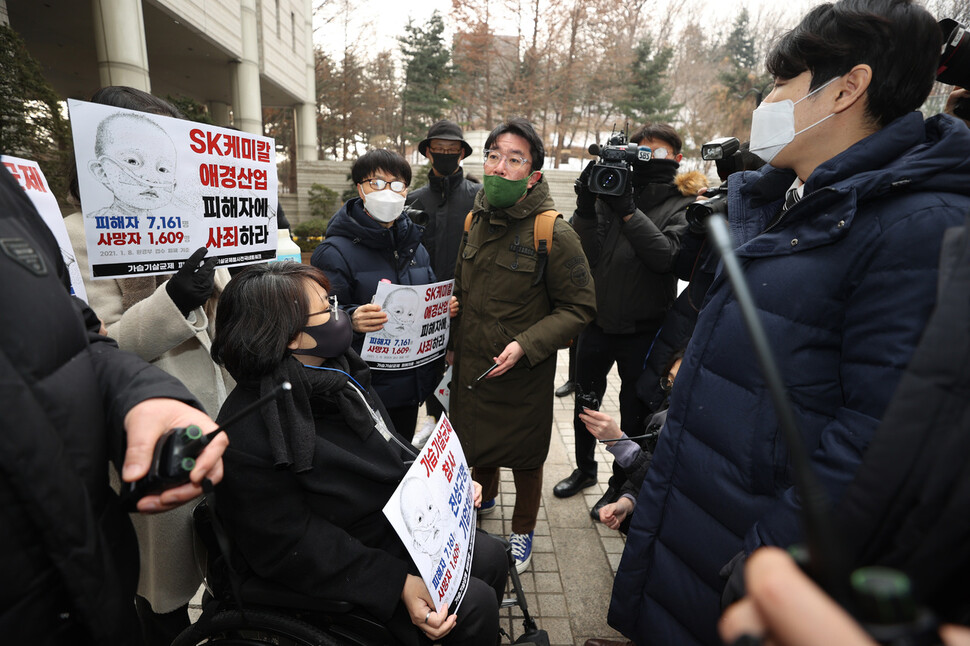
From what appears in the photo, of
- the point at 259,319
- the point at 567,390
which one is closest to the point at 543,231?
the point at 259,319

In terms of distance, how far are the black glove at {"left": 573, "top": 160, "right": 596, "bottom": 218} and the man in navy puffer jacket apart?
1505mm

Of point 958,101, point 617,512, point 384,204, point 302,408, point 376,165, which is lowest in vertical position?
point 617,512

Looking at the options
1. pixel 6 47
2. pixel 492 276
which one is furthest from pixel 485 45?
pixel 492 276

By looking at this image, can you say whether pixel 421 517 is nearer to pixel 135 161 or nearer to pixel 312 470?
pixel 312 470

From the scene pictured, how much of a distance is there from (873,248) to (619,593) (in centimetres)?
136

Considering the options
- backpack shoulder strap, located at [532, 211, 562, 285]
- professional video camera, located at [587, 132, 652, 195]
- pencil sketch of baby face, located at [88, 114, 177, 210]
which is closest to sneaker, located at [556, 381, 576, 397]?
professional video camera, located at [587, 132, 652, 195]

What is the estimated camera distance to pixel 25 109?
633cm

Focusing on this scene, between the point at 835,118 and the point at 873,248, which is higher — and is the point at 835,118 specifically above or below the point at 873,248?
above

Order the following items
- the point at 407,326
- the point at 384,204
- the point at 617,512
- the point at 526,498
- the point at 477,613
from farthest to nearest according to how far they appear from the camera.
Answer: the point at 526,498 → the point at 384,204 → the point at 407,326 → the point at 617,512 → the point at 477,613

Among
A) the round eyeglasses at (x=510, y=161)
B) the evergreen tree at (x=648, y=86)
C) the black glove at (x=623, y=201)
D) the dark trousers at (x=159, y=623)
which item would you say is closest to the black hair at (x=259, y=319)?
the dark trousers at (x=159, y=623)

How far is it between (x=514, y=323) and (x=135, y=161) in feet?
5.98

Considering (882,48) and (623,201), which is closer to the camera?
(882,48)

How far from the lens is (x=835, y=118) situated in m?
1.39

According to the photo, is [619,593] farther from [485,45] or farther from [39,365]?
[485,45]
